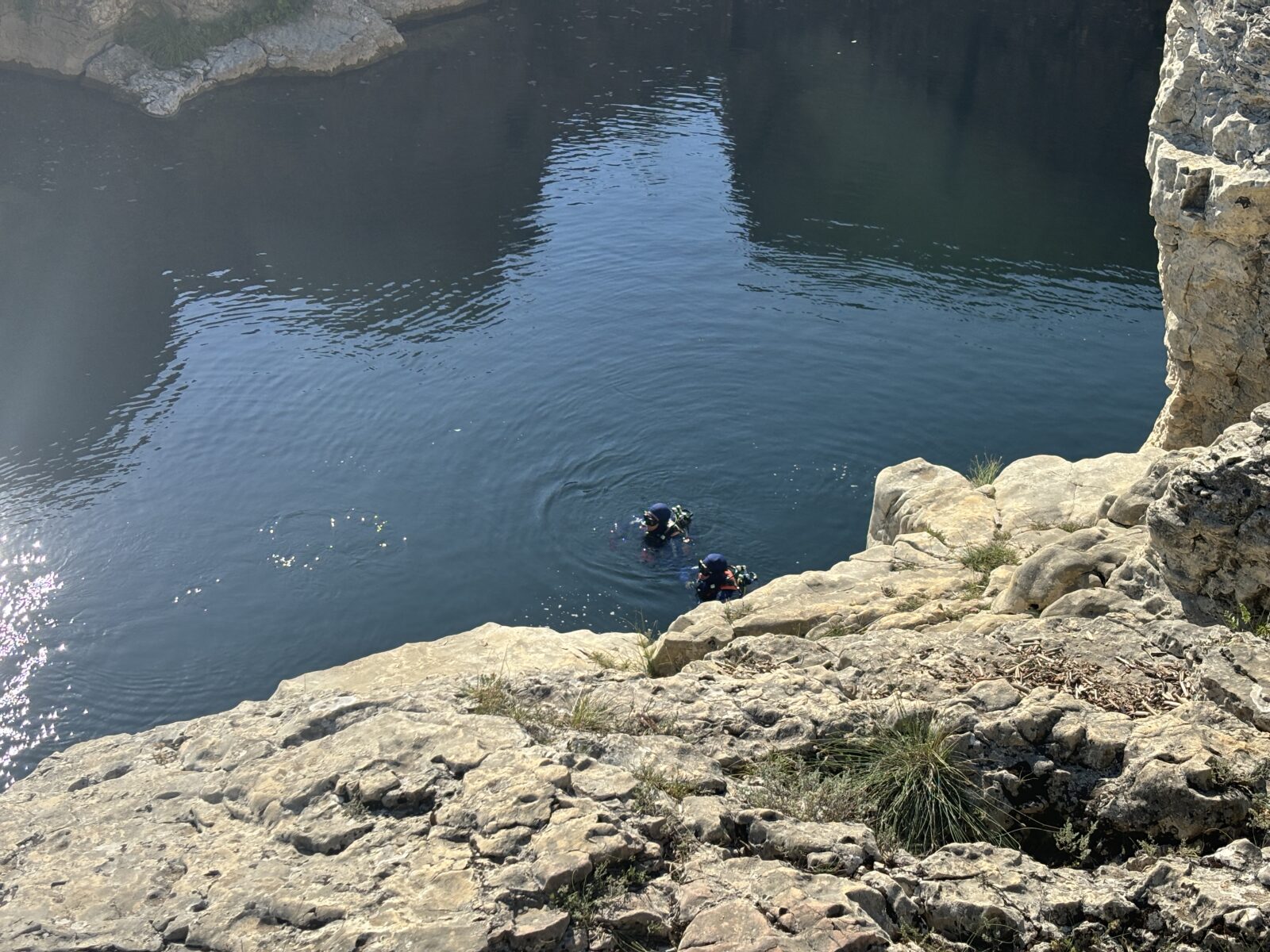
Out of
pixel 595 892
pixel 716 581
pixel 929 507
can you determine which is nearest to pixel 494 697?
pixel 595 892

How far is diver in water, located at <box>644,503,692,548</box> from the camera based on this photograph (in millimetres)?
22281

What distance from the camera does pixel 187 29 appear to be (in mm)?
55500

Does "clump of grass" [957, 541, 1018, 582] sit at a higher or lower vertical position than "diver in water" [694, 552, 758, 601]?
higher

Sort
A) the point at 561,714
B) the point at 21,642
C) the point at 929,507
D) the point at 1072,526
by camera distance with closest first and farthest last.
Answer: the point at 561,714, the point at 1072,526, the point at 929,507, the point at 21,642

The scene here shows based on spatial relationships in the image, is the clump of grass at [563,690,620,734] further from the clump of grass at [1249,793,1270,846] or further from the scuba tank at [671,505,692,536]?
the scuba tank at [671,505,692,536]

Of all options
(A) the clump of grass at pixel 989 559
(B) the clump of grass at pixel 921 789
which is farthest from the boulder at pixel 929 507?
(B) the clump of grass at pixel 921 789

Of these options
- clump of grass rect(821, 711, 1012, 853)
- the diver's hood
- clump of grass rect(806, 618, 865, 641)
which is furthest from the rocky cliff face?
clump of grass rect(821, 711, 1012, 853)

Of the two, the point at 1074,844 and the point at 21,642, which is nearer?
the point at 1074,844

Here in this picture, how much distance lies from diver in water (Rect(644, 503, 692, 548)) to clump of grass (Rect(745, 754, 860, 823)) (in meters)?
13.3

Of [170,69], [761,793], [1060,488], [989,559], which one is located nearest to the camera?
[761,793]

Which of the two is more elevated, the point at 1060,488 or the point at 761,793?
the point at 761,793

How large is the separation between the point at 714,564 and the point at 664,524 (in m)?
2.48

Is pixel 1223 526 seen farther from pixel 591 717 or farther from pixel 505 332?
pixel 505 332

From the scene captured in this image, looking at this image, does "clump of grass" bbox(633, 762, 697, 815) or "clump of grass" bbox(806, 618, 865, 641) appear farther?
"clump of grass" bbox(806, 618, 865, 641)
